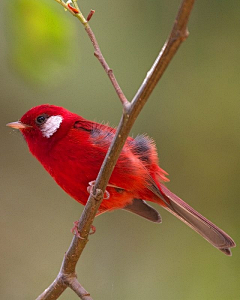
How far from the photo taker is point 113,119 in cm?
549

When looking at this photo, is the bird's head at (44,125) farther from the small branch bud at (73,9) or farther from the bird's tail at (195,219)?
the small branch bud at (73,9)

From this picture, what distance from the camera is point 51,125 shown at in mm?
3633

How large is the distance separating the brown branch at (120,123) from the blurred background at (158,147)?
77.1 inches

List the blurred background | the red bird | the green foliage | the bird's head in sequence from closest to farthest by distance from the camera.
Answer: the green foliage → the red bird → the bird's head → the blurred background

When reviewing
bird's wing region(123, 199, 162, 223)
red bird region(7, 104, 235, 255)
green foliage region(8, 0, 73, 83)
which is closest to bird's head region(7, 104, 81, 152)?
red bird region(7, 104, 235, 255)

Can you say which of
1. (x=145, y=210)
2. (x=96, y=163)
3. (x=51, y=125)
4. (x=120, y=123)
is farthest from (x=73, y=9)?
(x=145, y=210)

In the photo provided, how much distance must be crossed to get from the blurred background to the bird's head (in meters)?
1.08

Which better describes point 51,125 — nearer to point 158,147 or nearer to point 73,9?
point 73,9

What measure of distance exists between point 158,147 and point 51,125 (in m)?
2.02

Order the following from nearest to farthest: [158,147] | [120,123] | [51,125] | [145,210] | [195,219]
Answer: [120,123] < [51,125] < [195,219] < [145,210] < [158,147]

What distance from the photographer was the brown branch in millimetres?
1492

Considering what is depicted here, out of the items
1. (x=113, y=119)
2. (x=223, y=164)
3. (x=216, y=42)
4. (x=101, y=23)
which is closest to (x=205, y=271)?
(x=223, y=164)

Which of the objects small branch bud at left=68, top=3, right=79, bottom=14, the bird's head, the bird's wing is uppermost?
small branch bud at left=68, top=3, right=79, bottom=14

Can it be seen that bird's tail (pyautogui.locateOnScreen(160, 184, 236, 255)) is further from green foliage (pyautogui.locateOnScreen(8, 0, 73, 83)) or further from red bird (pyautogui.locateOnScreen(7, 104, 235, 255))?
green foliage (pyautogui.locateOnScreen(8, 0, 73, 83))
